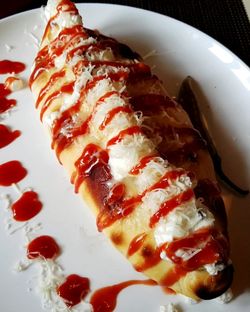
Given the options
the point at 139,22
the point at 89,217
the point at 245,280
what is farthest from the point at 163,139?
the point at 139,22

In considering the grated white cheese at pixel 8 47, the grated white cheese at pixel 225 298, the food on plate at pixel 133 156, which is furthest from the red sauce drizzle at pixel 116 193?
the grated white cheese at pixel 8 47

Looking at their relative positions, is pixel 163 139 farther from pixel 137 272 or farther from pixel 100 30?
pixel 100 30

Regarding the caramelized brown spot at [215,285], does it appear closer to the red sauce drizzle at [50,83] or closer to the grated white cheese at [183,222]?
the grated white cheese at [183,222]

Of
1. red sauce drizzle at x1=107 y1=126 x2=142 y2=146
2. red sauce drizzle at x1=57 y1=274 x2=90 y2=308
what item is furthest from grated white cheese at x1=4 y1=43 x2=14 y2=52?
red sauce drizzle at x1=57 y1=274 x2=90 y2=308

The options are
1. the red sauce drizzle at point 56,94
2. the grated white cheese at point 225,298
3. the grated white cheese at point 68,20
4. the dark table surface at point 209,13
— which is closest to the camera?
the grated white cheese at point 225,298

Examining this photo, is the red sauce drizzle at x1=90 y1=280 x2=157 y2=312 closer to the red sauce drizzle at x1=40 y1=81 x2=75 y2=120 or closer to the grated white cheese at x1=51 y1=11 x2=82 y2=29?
the red sauce drizzle at x1=40 y1=81 x2=75 y2=120
